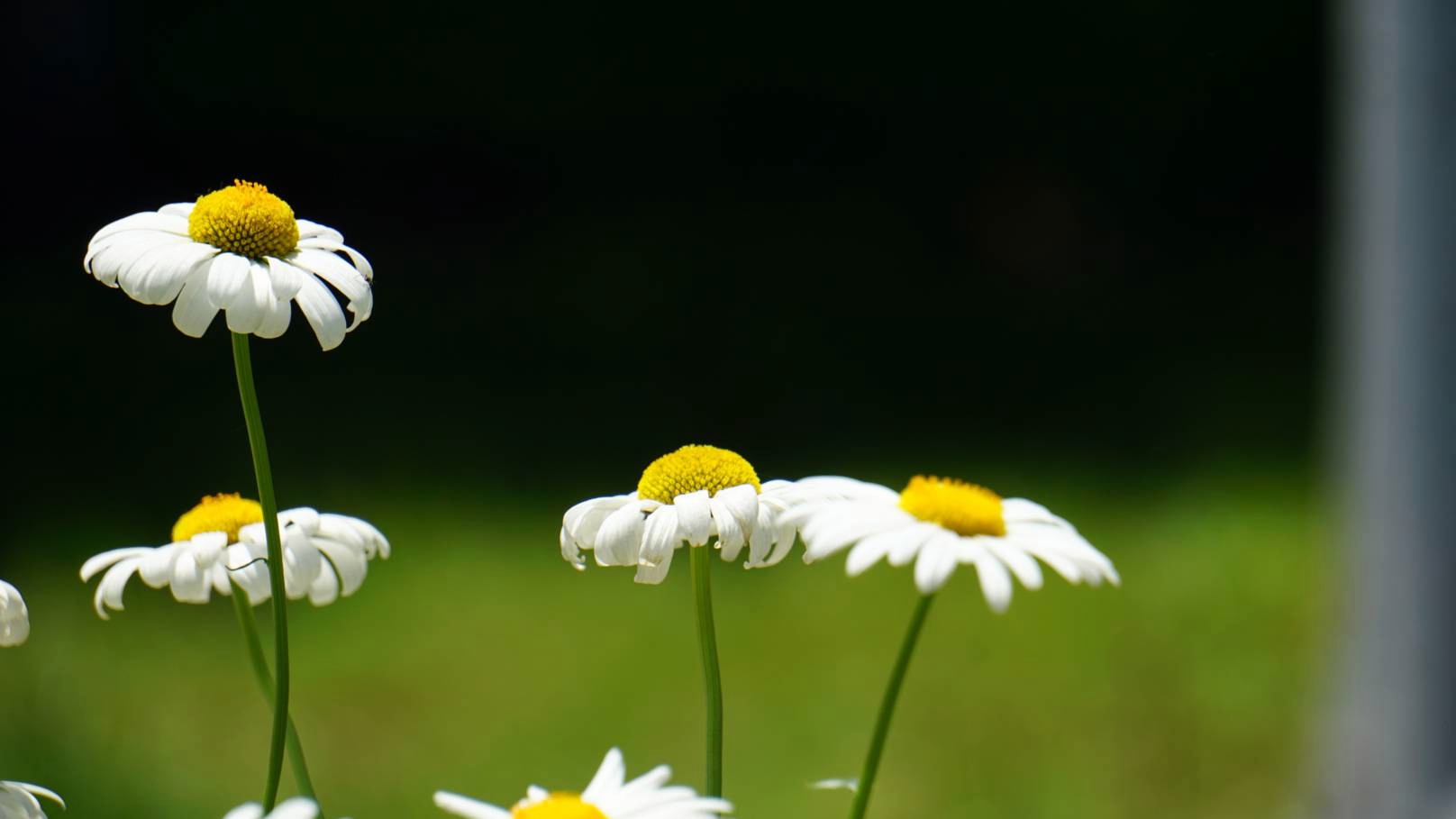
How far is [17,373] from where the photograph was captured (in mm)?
2521

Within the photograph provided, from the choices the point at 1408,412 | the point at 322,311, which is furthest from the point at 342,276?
the point at 1408,412

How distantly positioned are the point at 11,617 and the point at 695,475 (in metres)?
0.20

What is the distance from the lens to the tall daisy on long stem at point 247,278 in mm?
416

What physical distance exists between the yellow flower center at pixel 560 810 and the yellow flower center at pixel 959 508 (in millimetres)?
136

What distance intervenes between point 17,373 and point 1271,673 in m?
1.99

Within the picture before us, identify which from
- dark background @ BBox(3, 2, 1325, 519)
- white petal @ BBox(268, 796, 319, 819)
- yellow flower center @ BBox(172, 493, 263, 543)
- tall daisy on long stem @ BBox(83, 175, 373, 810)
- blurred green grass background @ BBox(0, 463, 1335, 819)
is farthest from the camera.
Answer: dark background @ BBox(3, 2, 1325, 519)

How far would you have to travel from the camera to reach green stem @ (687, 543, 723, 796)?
0.43 metres

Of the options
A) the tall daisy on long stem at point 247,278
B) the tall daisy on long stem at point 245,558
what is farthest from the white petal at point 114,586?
the tall daisy on long stem at point 247,278

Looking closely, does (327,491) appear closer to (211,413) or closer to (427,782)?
(211,413)

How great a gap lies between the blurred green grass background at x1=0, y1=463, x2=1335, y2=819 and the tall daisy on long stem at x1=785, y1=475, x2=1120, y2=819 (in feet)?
4.13

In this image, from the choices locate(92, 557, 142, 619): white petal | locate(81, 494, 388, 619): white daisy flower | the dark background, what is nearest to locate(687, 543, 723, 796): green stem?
locate(81, 494, 388, 619): white daisy flower

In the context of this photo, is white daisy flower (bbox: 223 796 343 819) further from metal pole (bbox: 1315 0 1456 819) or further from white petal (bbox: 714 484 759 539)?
metal pole (bbox: 1315 0 1456 819)

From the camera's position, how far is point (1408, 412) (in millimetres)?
1551

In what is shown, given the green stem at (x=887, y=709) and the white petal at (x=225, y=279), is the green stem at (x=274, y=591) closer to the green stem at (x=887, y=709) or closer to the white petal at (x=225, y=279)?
the white petal at (x=225, y=279)
